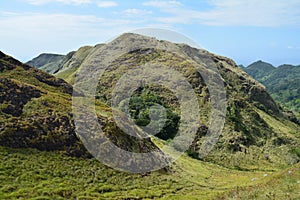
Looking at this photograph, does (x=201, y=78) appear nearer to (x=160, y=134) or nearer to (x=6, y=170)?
(x=160, y=134)

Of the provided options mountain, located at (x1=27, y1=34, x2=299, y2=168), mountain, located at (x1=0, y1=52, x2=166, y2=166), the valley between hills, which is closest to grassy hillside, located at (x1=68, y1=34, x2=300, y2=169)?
mountain, located at (x1=27, y1=34, x2=299, y2=168)

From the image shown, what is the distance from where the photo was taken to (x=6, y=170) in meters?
43.0

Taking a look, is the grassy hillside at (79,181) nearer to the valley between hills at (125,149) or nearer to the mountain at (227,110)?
the valley between hills at (125,149)

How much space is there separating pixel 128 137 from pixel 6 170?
86.0 feet

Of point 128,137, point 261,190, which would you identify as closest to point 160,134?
point 128,137

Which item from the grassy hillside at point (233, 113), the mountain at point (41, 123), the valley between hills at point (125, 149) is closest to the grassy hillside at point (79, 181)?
the valley between hills at point (125, 149)

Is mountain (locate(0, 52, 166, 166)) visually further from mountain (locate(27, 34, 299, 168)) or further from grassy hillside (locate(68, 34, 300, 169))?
grassy hillside (locate(68, 34, 300, 169))

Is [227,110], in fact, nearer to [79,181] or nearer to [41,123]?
[41,123]

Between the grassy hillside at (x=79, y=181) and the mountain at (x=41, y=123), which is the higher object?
the mountain at (x=41, y=123)

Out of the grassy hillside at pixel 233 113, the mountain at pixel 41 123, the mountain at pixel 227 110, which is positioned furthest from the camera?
the mountain at pixel 227 110

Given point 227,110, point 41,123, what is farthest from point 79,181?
point 227,110

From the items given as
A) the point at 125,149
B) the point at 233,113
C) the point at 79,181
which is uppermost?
the point at 233,113

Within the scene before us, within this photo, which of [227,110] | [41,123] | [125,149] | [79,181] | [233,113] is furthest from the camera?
[227,110]

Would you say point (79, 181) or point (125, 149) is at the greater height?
point (125, 149)
